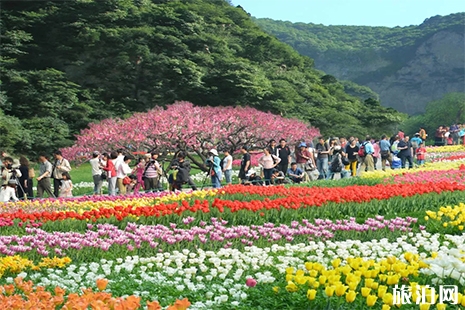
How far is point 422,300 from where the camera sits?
397 centimetres

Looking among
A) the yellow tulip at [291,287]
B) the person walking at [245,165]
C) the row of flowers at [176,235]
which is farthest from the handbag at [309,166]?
the yellow tulip at [291,287]

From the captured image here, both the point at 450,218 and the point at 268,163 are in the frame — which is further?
the point at 268,163

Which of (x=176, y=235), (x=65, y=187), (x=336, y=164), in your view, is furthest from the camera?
(x=336, y=164)

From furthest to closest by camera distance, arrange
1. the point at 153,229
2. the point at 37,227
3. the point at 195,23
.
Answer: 1. the point at 195,23
2. the point at 37,227
3. the point at 153,229

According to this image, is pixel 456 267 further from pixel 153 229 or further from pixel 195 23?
pixel 195 23

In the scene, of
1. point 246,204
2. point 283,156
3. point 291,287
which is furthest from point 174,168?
point 291,287

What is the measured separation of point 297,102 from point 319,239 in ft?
104

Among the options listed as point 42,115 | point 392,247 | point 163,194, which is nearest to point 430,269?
point 392,247

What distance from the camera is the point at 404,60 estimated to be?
113312 mm

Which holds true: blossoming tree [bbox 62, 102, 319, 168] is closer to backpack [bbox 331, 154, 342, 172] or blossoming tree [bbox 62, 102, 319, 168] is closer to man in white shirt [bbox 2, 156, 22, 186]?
backpack [bbox 331, 154, 342, 172]

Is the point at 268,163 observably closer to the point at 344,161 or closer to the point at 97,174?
the point at 344,161

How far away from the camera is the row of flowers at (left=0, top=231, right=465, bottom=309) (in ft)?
14.2

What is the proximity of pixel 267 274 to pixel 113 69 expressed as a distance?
106 feet

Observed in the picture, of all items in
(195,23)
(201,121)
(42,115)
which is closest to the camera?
(201,121)
